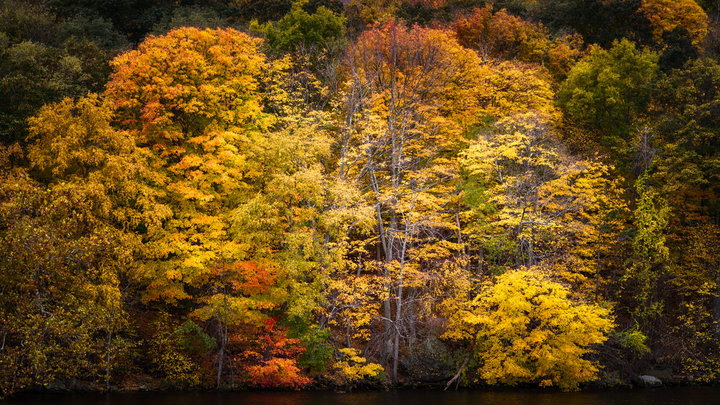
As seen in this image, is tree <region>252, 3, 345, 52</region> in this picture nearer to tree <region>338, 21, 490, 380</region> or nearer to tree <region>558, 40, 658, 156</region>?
tree <region>338, 21, 490, 380</region>

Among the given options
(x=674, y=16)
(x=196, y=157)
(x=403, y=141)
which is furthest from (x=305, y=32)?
(x=674, y=16)

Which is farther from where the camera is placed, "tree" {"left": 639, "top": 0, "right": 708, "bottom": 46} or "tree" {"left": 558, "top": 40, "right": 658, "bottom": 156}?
"tree" {"left": 639, "top": 0, "right": 708, "bottom": 46}

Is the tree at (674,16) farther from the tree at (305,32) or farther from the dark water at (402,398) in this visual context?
the dark water at (402,398)

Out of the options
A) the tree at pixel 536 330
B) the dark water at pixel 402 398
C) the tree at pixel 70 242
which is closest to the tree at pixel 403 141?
the tree at pixel 536 330

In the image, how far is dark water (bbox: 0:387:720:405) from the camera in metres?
28.3

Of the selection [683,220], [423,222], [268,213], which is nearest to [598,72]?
[683,220]

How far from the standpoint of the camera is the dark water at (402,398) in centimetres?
2827

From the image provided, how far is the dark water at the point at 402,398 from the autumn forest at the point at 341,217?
1.01 metres

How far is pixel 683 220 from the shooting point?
4166 centimetres

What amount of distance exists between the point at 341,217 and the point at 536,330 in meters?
10.4

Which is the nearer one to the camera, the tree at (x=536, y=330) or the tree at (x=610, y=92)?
the tree at (x=536, y=330)

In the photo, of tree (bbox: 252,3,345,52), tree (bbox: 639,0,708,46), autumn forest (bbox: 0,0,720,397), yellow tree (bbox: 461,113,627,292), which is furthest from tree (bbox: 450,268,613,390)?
tree (bbox: 639,0,708,46)

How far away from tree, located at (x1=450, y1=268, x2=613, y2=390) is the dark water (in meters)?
1.11

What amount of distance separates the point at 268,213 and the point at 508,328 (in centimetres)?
1204
